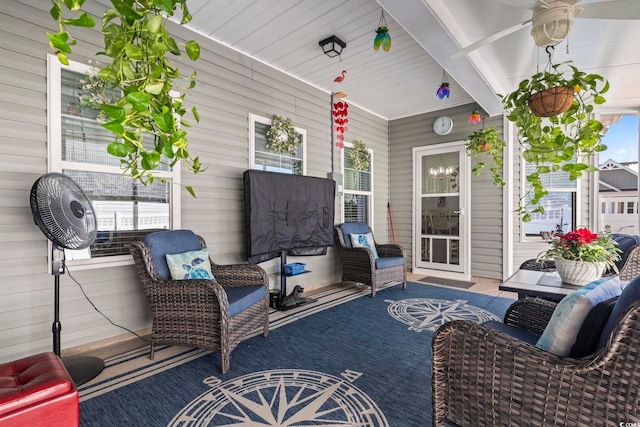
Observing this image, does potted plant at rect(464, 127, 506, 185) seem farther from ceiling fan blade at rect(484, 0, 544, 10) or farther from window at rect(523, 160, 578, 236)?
ceiling fan blade at rect(484, 0, 544, 10)

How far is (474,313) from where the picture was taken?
3.45m

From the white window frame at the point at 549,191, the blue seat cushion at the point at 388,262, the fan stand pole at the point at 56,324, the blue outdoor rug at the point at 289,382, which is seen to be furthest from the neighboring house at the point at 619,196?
the fan stand pole at the point at 56,324

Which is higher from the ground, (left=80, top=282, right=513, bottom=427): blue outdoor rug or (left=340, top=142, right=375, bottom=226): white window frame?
(left=340, top=142, right=375, bottom=226): white window frame

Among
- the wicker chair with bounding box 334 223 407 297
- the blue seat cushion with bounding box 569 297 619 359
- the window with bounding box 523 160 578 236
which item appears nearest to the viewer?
the blue seat cushion with bounding box 569 297 619 359

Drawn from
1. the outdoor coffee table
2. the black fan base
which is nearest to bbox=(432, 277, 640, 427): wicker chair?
the outdoor coffee table

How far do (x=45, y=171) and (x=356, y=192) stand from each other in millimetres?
3946

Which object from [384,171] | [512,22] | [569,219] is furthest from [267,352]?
[569,219]

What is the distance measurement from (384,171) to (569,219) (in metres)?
2.92

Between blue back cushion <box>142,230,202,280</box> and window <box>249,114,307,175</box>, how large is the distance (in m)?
1.26

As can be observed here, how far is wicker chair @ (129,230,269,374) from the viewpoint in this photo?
2256 mm

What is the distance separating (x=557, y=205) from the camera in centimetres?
486

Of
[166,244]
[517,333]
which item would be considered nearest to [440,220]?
[517,333]

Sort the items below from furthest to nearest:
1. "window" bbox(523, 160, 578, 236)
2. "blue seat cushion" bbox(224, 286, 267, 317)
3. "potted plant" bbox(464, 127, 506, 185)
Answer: "window" bbox(523, 160, 578, 236) < "potted plant" bbox(464, 127, 506, 185) < "blue seat cushion" bbox(224, 286, 267, 317)

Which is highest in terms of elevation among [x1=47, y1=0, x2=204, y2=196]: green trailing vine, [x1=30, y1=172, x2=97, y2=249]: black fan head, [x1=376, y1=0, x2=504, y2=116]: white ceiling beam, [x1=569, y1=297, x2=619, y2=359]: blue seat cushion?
[x1=376, y1=0, x2=504, y2=116]: white ceiling beam
